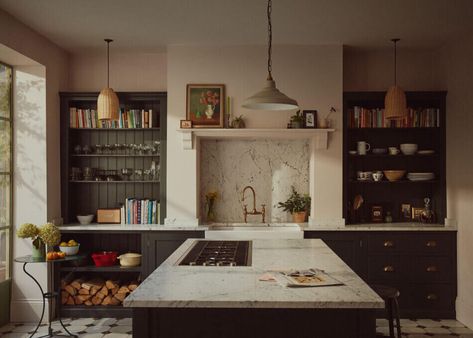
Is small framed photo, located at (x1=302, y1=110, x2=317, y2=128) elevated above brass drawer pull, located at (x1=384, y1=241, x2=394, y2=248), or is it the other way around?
small framed photo, located at (x1=302, y1=110, x2=317, y2=128)

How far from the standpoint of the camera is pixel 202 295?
8.85 ft

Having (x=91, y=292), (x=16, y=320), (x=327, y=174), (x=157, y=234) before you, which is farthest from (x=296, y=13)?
(x=16, y=320)

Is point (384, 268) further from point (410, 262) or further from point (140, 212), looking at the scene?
point (140, 212)

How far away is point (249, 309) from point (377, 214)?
3.75 metres

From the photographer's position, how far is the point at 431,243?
575cm

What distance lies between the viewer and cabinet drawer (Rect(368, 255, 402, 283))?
5762 mm

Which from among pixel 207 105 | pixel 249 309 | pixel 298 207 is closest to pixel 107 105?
pixel 207 105

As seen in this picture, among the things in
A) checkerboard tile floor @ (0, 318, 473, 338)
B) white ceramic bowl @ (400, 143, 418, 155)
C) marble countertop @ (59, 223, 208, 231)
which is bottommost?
checkerboard tile floor @ (0, 318, 473, 338)

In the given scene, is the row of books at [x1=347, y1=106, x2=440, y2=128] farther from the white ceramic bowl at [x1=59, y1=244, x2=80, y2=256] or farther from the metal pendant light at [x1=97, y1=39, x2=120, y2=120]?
the white ceramic bowl at [x1=59, y1=244, x2=80, y2=256]

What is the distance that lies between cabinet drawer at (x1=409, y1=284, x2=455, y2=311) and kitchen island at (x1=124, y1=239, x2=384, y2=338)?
310cm

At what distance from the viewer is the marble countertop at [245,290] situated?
2.60m

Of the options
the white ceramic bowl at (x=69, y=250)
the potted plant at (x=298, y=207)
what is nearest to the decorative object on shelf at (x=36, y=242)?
the white ceramic bowl at (x=69, y=250)

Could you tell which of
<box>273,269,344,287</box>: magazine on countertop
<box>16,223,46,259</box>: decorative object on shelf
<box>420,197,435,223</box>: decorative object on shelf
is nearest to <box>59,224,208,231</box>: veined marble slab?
<box>16,223,46,259</box>: decorative object on shelf

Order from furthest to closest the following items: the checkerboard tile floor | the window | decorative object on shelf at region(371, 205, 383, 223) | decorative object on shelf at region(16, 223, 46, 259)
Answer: decorative object on shelf at region(371, 205, 383, 223) < the window < the checkerboard tile floor < decorative object on shelf at region(16, 223, 46, 259)
